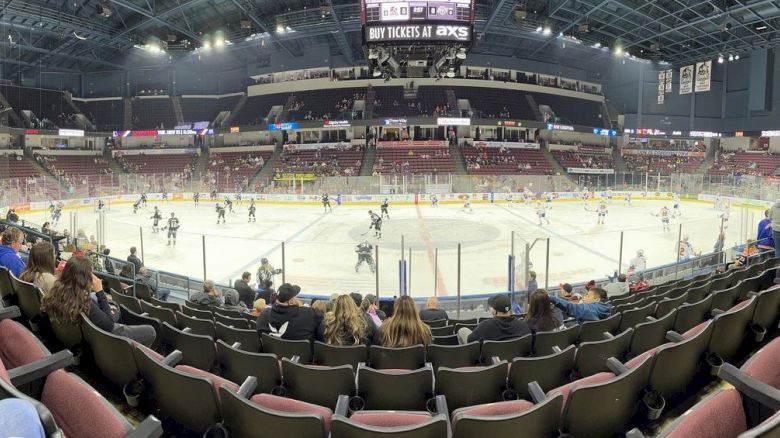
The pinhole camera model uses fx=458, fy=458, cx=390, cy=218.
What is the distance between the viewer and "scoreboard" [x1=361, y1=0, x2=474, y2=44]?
581 inches

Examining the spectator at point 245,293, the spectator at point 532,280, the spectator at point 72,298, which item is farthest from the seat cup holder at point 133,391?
the spectator at point 532,280

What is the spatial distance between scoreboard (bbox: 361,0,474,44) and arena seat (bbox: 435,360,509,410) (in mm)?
13592

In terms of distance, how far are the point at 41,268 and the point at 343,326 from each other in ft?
10.3

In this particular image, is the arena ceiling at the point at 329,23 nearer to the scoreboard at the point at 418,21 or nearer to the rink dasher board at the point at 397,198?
the rink dasher board at the point at 397,198

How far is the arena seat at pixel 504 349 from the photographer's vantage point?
439 centimetres

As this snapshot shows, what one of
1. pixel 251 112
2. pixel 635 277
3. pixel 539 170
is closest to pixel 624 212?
pixel 539 170

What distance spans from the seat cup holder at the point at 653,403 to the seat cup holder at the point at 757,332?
171cm

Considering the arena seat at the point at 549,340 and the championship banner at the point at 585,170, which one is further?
the championship banner at the point at 585,170

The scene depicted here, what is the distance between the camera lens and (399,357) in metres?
4.21

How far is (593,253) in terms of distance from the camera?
48.5ft

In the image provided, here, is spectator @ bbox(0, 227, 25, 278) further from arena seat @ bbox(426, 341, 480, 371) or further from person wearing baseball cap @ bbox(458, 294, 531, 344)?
person wearing baseball cap @ bbox(458, 294, 531, 344)

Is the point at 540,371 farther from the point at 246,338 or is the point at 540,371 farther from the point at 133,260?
the point at 133,260

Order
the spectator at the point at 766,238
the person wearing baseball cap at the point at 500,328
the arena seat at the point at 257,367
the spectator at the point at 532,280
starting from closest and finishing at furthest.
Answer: the arena seat at the point at 257,367 → the person wearing baseball cap at the point at 500,328 → the spectator at the point at 532,280 → the spectator at the point at 766,238

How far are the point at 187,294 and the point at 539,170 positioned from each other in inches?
1559
